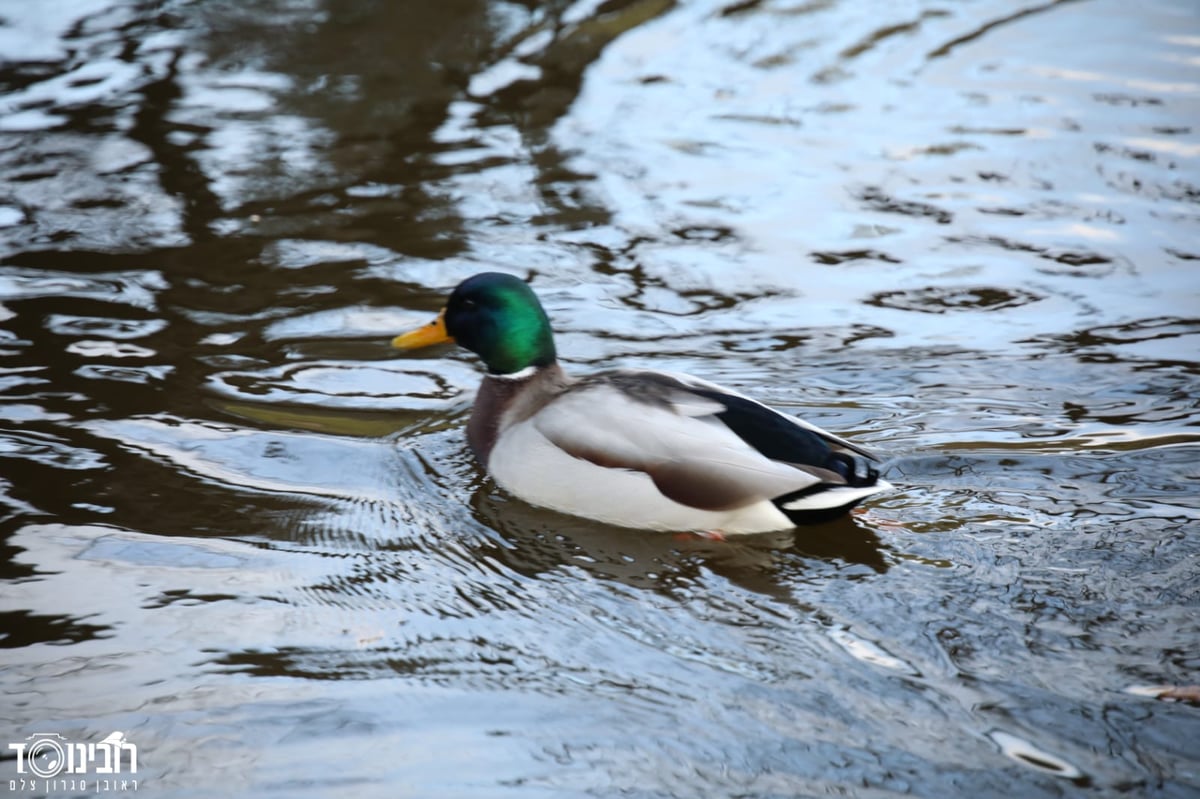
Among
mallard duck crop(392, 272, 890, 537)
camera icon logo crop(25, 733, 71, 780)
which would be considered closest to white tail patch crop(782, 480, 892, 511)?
mallard duck crop(392, 272, 890, 537)

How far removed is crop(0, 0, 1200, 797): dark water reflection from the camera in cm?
357

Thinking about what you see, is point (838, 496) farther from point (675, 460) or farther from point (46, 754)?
point (46, 754)

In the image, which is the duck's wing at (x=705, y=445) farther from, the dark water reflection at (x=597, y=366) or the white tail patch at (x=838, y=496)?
the dark water reflection at (x=597, y=366)

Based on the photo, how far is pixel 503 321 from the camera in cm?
524

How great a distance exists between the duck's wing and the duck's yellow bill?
886 millimetres

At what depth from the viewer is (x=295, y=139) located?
27.4 ft

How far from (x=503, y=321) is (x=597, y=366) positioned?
89 centimetres

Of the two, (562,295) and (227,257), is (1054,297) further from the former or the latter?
(227,257)

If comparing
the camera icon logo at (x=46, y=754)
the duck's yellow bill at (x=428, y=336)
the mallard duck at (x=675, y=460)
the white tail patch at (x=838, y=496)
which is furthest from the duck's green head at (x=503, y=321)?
the camera icon logo at (x=46, y=754)

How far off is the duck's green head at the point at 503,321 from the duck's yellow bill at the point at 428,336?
10 centimetres

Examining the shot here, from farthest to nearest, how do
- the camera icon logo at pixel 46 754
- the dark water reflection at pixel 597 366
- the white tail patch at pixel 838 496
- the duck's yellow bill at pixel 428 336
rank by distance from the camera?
the duck's yellow bill at pixel 428 336, the white tail patch at pixel 838 496, the dark water reflection at pixel 597 366, the camera icon logo at pixel 46 754

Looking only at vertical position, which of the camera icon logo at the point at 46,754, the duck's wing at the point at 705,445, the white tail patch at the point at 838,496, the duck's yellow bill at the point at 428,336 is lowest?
the camera icon logo at the point at 46,754

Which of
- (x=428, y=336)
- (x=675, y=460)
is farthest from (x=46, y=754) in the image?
(x=428, y=336)

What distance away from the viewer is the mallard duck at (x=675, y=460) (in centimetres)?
447
